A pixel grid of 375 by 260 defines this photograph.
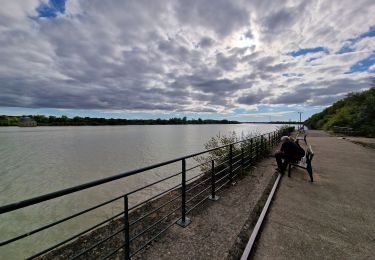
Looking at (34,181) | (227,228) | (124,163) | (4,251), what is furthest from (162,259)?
(124,163)

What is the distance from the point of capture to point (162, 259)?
268 cm

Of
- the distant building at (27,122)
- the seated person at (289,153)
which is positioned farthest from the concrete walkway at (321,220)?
the distant building at (27,122)

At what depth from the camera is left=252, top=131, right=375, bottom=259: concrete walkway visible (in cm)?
279

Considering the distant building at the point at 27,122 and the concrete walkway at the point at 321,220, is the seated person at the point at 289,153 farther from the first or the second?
the distant building at the point at 27,122

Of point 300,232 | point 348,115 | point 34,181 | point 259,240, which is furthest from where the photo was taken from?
point 348,115

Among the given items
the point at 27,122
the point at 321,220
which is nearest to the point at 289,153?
the point at 321,220

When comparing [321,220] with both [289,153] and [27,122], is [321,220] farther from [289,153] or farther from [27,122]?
[27,122]

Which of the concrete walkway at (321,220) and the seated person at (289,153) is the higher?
the seated person at (289,153)

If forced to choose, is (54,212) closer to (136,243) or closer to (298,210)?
(136,243)

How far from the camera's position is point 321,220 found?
363 centimetres

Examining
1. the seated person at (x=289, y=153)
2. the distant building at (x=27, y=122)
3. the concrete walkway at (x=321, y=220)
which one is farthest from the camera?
the distant building at (x=27, y=122)

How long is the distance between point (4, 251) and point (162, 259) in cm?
488

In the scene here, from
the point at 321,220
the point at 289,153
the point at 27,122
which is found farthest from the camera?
the point at 27,122

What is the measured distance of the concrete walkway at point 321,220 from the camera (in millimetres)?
2791
